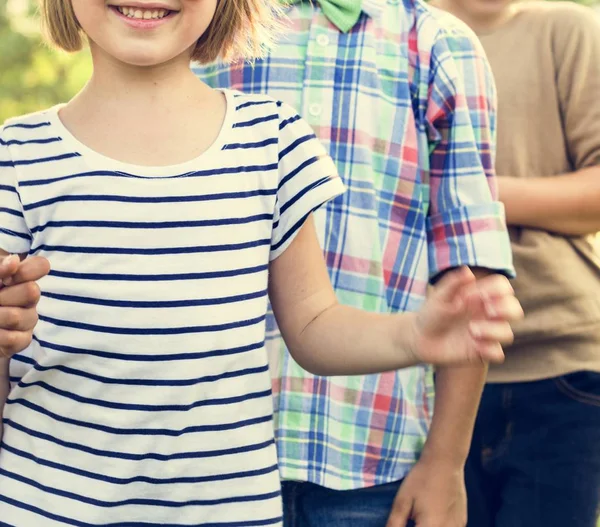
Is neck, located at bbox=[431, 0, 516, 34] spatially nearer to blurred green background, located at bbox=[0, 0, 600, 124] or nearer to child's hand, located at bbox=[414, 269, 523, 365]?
child's hand, located at bbox=[414, 269, 523, 365]

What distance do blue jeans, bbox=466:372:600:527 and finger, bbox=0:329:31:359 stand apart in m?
1.33

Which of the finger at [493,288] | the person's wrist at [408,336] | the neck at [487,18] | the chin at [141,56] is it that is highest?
the chin at [141,56]

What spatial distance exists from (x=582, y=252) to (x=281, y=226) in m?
1.13

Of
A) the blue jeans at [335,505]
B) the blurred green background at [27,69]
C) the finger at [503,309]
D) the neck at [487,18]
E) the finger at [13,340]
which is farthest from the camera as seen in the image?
the blurred green background at [27,69]

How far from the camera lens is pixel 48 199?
1481mm

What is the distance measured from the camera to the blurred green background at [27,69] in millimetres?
8109

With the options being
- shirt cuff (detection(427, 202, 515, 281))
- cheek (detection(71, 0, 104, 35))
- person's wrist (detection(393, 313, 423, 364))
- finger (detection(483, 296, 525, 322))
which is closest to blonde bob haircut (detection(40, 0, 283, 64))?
cheek (detection(71, 0, 104, 35))

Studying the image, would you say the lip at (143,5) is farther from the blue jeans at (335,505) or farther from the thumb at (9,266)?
the blue jeans at (335,505)

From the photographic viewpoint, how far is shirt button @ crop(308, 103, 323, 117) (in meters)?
1.91

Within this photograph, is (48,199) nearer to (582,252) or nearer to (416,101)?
(416,101)

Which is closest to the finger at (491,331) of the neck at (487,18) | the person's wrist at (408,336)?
the person's wrist at (408,336)

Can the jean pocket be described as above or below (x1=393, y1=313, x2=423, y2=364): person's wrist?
below

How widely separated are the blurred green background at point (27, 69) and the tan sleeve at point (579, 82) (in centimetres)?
609

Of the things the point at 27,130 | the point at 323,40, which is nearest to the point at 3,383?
the point at 27,130
